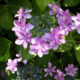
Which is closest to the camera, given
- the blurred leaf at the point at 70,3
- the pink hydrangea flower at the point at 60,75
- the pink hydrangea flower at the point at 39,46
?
the pink hydrangea flower at the point at 39,46

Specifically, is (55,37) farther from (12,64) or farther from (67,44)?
(12,64)

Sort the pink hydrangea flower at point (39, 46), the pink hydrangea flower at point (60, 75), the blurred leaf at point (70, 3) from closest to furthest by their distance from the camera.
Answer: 1. the pink hydrangea flower at point (39, 46)
2. the blurred leaf at point (70, 3)
3. the pink hydrangea flower at point (60, 75)

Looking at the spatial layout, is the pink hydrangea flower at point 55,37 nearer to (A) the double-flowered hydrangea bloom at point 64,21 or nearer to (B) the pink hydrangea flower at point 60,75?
(A) the double-flowered hydrangea bloom at point 64,21

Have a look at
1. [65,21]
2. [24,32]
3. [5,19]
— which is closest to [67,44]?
[65,21]

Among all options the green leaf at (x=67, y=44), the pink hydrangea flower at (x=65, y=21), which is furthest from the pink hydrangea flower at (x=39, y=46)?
the green leaf at (x=67, y=44)

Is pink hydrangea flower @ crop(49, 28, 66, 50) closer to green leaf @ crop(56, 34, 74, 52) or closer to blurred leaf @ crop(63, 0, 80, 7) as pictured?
green leaf @ crop(56, 34, 74, 52)

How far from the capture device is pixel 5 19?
5.01ft

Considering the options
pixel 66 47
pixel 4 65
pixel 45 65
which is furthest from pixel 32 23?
pixel 4 65

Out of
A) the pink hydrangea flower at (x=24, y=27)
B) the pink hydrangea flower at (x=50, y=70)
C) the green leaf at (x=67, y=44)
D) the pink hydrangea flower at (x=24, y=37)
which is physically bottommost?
the pink hydrangea flower at (x=50, y=70)

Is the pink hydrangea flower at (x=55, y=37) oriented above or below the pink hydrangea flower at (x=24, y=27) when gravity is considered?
below

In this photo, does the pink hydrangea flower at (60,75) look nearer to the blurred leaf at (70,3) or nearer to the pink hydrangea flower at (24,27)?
the blurred leaf at (70,3)

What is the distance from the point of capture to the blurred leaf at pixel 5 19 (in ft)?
4.99

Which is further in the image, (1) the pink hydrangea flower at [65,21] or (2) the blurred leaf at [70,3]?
(2) the blurred leaf at [70,3]

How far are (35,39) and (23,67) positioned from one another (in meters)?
0.52
